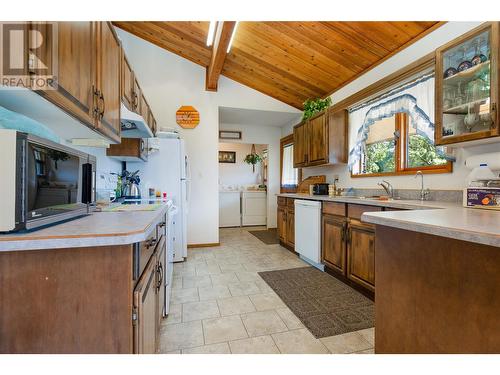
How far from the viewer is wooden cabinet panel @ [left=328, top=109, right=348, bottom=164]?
3344 millimetres

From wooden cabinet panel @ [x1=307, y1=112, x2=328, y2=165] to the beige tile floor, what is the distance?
5.14 feet

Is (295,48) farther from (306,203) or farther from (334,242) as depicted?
(334,242)

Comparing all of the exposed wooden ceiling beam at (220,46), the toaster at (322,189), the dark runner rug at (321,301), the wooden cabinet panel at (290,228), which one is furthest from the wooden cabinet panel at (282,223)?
the exposed wooden ceiling beam at (220,46)

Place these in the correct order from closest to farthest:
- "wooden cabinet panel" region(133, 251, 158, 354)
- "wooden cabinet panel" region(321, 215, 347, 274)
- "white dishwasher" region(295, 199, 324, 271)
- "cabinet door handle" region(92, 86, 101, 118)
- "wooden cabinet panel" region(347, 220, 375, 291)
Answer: "wooden cabinet panel" region(133, 251, 158, 354), "cabinet door handle" region(92, 86, 101, 118), "wooden cabinet panel" region(347, 220, 375, 291), "wooden cabinet panel" region(321, 215, 347, 274), "white dishwasher" region(295, 199, 324, 271)

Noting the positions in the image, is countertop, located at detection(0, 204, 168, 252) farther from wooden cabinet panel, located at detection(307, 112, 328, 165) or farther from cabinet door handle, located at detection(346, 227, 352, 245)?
wooden cabinet panel, located at detection(307, 112, 328, 165)

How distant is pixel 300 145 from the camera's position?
4102 mm

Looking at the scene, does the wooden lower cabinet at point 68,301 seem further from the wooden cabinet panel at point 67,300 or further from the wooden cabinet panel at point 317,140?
the wooden cabinet panel at point 317,140

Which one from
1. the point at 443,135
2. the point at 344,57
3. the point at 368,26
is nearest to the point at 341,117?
the point at 344,57

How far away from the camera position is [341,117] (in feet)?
11.2

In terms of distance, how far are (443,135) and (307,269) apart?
2.03 meters

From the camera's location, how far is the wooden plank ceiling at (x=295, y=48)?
2480 millimetres

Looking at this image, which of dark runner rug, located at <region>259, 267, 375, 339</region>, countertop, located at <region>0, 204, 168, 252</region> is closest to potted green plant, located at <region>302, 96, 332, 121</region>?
dark runner rug, located at <region>259, 267, 375, 339</region>

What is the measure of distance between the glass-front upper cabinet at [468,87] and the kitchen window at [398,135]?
1.24ft

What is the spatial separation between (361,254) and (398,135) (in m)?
1.48
